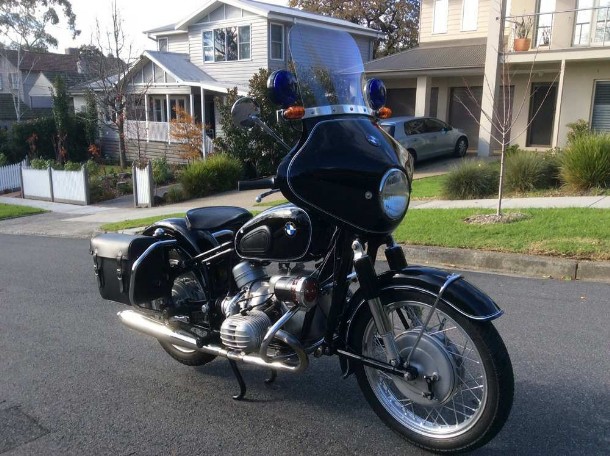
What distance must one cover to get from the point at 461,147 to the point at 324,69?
56.9 ft

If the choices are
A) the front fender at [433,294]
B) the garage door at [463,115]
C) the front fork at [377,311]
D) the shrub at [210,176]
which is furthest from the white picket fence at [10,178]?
the front fork at [377,311]

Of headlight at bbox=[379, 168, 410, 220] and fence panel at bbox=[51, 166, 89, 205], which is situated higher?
headlight at bbox=[379, 168, 410, 220]

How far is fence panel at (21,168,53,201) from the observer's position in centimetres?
1789

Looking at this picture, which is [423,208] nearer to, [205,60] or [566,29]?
[566,29]

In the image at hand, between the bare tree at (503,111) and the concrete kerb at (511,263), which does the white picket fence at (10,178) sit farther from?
the concrete kerb at (511,263)

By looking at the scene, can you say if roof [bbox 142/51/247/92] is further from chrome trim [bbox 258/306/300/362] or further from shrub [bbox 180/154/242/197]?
chrome trim [bbox 258/306/300/362]

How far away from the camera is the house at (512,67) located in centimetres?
1711

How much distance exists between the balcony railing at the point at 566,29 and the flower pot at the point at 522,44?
26 cm

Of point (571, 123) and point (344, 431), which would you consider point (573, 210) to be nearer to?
point (344, 431)

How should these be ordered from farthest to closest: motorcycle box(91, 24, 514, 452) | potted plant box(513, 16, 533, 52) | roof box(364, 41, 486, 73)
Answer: roof box(364, 41, 486, 73) → potted plant box(513, 16, 533, 52) → motorcycle box(91, 24, 514, 452)

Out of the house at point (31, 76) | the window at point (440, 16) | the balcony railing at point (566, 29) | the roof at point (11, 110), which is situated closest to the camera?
the balcony railing at point (566, 29)

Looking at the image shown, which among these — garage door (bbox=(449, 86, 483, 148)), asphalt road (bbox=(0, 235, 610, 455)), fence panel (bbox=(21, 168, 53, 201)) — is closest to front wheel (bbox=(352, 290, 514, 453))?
asphalt road (bbox=(0, 235, 610, 455))

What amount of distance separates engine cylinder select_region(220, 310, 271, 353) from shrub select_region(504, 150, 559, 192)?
30.7 ft

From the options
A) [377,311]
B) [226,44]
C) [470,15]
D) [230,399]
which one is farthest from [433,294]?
[226,44]
